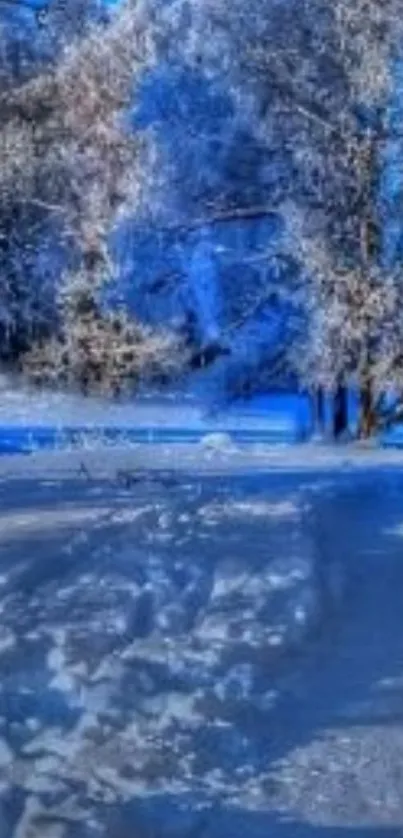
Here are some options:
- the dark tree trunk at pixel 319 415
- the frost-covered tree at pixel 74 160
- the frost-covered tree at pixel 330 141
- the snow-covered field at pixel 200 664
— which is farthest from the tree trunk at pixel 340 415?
the snow-covered field at pixel 200 664

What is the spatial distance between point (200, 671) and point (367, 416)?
1324 cm

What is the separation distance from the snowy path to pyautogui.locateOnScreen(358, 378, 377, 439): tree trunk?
8221mm

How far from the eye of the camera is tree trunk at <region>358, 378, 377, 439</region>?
62.7ft

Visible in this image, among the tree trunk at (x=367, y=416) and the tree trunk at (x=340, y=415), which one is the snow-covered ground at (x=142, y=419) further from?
the tree trunk at (x=367, y=416)

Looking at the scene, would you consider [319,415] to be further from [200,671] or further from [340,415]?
[200,671]

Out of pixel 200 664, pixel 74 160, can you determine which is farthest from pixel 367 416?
pixel 200 664

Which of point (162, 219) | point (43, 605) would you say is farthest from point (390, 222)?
point (43, 605)

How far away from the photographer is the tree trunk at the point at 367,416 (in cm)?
1911

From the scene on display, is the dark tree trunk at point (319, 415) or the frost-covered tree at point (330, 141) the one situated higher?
the frost-covered tree at point (330, 141)

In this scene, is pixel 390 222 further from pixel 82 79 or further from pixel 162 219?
pixel 82 79

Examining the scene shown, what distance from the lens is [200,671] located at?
6.24m

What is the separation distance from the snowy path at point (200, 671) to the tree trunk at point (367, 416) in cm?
822

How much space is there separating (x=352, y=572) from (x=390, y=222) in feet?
34.7

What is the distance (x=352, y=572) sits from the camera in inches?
336
